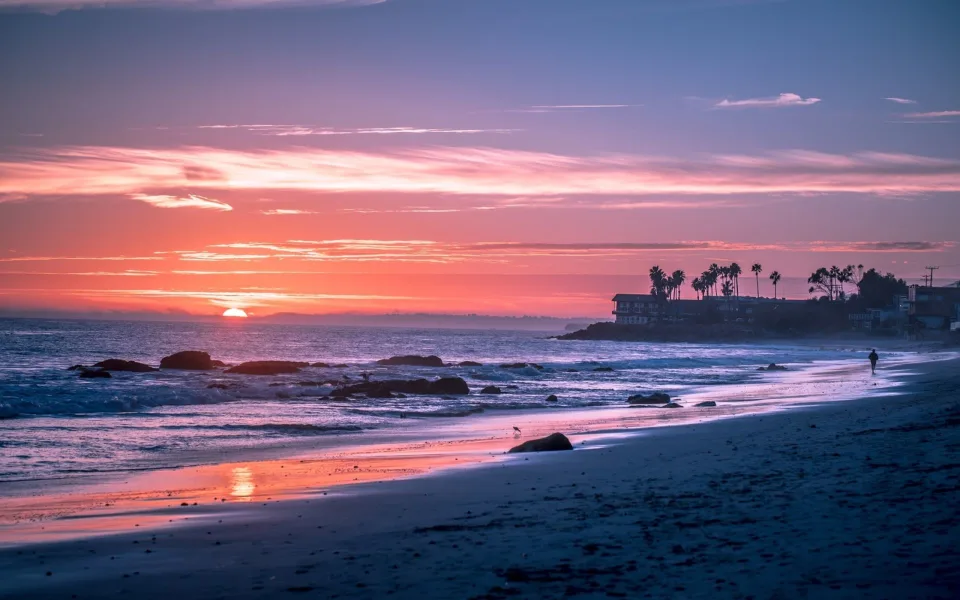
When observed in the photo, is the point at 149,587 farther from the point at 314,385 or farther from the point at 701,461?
the point at 314,385

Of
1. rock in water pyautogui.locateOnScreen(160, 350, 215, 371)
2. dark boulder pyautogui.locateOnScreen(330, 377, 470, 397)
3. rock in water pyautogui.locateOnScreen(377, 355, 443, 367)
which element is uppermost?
rock in water pyautogui.locateOnScreen(160, 350, 215, 371)

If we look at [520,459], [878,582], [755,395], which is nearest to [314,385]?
[755,395]

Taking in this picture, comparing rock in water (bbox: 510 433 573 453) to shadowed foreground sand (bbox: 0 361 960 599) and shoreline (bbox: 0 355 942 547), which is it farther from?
shadowed foreground sand (bbox: 0 361 960 599)

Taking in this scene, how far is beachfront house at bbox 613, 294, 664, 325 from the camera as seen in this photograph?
184m

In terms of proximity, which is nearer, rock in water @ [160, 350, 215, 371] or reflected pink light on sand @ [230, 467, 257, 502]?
reflected pink light on sand @ [230, 467, 257, 502]

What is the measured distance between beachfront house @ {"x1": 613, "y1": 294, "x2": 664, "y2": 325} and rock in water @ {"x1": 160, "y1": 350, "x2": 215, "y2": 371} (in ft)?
451

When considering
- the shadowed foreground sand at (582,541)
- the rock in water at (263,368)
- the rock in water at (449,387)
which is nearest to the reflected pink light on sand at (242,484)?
the shadowed foreground sand at (582,541)

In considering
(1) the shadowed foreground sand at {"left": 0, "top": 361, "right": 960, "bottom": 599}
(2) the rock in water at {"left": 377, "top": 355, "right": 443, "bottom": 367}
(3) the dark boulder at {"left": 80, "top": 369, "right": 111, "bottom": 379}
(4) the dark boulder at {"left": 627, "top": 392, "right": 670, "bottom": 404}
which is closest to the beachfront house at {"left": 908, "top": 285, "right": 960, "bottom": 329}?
(2) the rock in water at {"left": 377, "top": 355, "right": 443, "bottom": 367}

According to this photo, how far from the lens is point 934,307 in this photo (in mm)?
131000

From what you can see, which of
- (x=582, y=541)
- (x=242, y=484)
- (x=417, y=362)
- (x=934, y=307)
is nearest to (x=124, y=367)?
(x=417, y=362)

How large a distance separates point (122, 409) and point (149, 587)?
24.2 m

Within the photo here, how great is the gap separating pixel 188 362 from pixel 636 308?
149 meters

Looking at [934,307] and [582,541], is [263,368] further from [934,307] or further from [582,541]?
[934,307]

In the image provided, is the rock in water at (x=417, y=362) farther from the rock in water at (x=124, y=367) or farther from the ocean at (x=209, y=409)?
the rock in water at (x=124, y=367)
